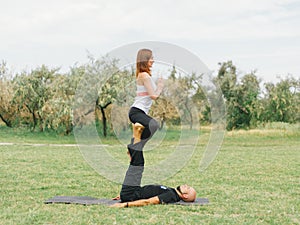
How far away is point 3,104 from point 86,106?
898cm

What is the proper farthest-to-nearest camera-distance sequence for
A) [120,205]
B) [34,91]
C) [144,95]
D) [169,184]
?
[34,91], [169,184], [144,95], [120,205]

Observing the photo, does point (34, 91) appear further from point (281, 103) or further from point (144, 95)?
point (144, 95)

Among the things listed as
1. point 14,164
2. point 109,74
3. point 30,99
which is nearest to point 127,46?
point 14,164

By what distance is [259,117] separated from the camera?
62.2ft

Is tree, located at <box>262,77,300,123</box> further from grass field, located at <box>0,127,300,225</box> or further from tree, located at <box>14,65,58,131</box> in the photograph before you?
tree, located at <box>14,65,58,131</box>

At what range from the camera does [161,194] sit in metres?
5.05

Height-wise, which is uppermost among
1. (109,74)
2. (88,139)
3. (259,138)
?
(109,74)

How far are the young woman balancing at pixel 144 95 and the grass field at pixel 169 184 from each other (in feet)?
2.93

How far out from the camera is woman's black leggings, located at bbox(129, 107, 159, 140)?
16.8 feet

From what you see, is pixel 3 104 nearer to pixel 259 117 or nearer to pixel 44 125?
pixel 44 125

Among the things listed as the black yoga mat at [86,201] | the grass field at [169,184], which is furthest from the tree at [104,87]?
the black yoga mat at [86,201]

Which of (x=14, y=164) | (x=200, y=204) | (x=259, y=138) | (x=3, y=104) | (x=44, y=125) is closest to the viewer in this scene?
(x=200, y=204)

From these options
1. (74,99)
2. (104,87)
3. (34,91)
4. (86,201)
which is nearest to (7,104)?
(34,91)

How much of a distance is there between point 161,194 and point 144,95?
1110mm
